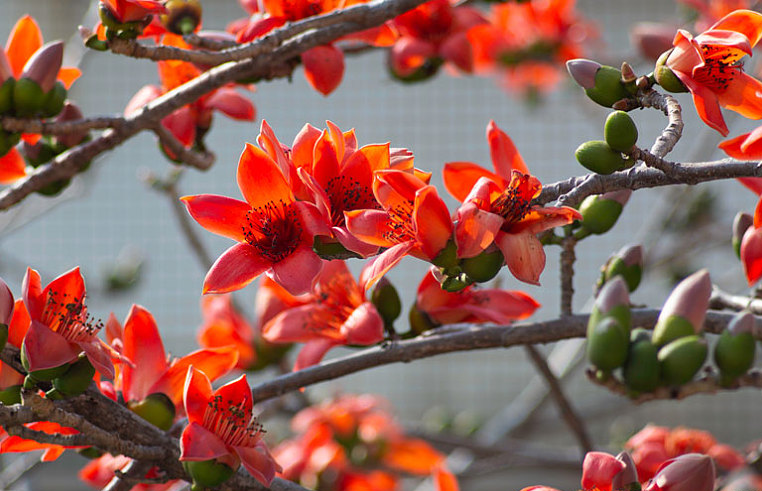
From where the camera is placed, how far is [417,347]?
707mm

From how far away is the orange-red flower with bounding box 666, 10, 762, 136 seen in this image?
0.58 meters

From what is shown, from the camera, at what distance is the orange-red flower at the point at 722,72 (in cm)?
58

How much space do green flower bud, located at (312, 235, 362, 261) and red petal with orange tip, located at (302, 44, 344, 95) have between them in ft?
0.88

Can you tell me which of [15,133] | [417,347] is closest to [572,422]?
[417,347]

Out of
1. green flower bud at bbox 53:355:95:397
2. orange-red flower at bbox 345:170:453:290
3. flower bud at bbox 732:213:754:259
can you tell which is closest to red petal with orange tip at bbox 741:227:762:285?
flower bud at bbox 732:213:754:259

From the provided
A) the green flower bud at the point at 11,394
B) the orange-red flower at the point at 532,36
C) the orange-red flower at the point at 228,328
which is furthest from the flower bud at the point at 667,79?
the orange-red flower at the point at 532,36

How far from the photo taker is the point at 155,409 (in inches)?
26.0

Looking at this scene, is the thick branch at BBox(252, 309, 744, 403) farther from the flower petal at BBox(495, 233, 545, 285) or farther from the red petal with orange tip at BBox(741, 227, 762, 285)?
the flower petal at BBox(495, 233, 545, 285)

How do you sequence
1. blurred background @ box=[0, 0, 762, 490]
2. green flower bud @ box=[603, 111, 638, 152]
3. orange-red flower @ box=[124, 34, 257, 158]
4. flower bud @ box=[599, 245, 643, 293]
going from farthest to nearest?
1. blurred background @ box=[0, 0, 762, 490]
2. orange-red flower @ box=[124, 34, 257, 158]
3. flower bud @ box=[599, 245, 643, 293]
4. green flower bud @ box=[603, 111, 638, 152]

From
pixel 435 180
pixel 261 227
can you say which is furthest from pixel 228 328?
pixel 435 180

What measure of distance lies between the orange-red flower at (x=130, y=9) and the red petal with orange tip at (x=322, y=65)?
143 mm

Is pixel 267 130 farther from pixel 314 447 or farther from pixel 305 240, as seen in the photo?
pixel 314 447

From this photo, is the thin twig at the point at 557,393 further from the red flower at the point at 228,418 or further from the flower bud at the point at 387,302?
the red flower at the point at 228,418

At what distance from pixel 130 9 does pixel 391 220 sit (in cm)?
33
